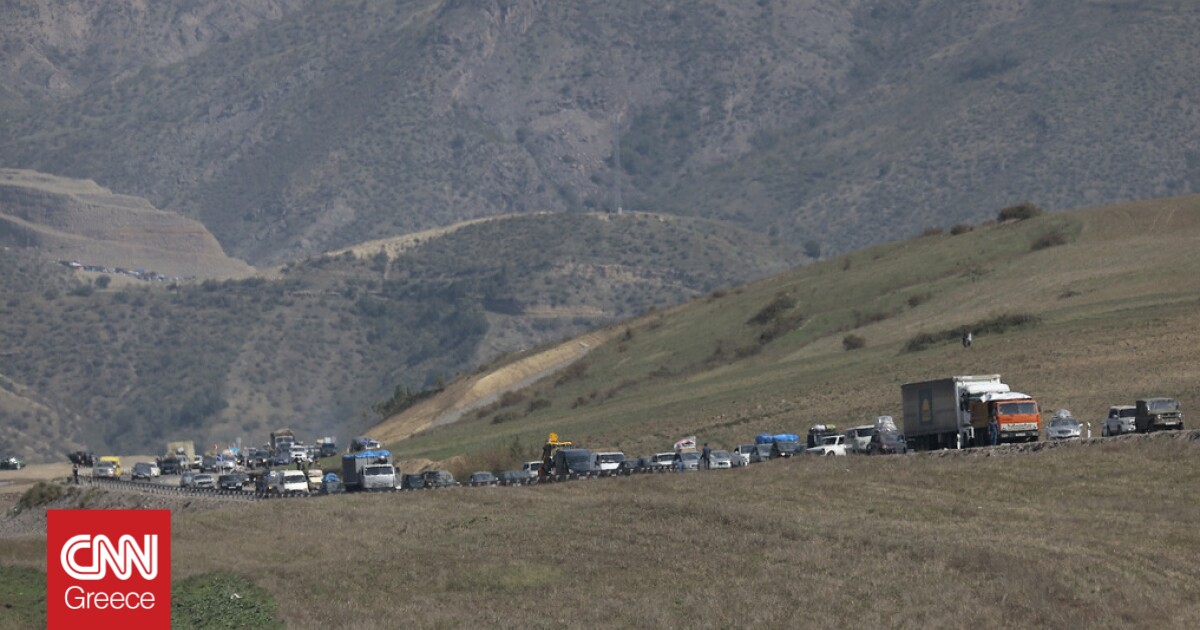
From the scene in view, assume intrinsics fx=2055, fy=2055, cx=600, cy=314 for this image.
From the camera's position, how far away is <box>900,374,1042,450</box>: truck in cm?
6588

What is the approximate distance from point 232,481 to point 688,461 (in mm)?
34552

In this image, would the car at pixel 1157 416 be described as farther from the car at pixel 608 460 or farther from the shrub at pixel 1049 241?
the shrub at pixel 1049 241

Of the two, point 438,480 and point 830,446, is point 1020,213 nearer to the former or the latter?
point 438,480

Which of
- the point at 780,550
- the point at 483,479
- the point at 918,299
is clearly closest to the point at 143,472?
the point at 483,479

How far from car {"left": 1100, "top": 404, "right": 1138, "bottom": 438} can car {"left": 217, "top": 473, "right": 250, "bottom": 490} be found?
45.3m

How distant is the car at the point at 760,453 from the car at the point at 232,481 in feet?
97.9

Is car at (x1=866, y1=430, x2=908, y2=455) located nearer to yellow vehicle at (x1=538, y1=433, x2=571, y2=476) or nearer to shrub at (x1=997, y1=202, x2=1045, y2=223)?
yellow vehicle at (x1=538, y1=433, x2=571, y2=476)

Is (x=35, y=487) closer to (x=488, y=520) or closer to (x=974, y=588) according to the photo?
(x=488, y=520)

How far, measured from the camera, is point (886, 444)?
70.1 metres

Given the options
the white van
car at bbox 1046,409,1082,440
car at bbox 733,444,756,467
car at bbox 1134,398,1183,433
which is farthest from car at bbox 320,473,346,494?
car at bbox 1134,398,1183,433

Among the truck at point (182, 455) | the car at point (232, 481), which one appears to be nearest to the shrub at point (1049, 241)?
the car at point (232, 481)

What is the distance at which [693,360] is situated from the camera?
129625 millimetres

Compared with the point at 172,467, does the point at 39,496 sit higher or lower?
lower

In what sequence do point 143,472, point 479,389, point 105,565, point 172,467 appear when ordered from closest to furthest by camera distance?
point 105,565 → point 143,472 → point 172,467 → point 479,389
